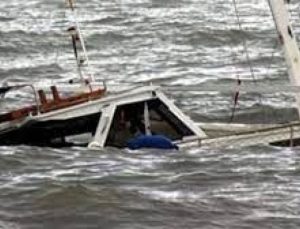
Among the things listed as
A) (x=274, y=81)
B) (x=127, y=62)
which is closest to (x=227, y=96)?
(x=274, y=81)

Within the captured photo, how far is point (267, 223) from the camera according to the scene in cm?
1391

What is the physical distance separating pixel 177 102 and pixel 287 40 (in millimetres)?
6283

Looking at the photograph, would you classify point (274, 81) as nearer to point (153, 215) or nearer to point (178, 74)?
point (178, 74)

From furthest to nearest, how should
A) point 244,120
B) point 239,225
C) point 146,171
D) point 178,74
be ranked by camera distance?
point 178,74
point 244,120
point 146,171
point 239,225

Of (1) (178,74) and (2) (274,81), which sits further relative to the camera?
(1) (178,74)

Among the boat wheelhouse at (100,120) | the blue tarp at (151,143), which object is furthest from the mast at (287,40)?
the blue tarp at (151,143)

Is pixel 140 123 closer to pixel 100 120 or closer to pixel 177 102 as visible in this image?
pixel 100 120

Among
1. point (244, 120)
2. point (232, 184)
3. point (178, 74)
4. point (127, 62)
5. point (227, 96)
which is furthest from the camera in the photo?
point (127, 62)

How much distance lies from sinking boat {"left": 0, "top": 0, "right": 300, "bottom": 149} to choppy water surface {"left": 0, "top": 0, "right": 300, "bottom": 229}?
420mm

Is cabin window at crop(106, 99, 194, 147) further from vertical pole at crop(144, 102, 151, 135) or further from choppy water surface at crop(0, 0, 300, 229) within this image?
choppy water surface at crop(0, 0, 300, 229)

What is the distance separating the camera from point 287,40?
20.0 meters

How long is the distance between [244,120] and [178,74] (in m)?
6.57

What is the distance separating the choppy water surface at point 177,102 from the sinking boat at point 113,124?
0.42m

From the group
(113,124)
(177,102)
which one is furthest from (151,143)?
(177,102)
